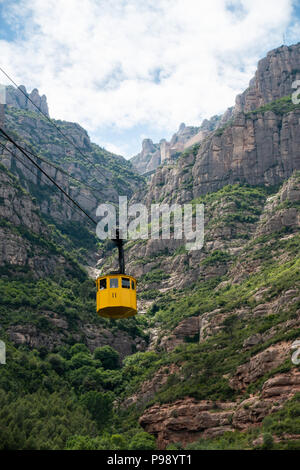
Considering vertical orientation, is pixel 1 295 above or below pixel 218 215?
below

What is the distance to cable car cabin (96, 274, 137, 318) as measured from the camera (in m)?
40.4

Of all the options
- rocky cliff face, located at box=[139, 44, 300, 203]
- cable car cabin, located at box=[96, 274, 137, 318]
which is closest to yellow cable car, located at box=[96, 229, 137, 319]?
cable car cabin, located at box=[96, 274, 137, 318]

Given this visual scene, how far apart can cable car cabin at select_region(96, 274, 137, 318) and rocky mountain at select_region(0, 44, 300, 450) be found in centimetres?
2144

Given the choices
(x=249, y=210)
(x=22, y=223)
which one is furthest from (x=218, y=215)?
(x=22, y=223)

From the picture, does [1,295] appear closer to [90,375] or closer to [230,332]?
[90,375]

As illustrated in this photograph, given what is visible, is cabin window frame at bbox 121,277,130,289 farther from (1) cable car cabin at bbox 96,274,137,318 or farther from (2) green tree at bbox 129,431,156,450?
(2) green tree at bbox 129,431,156,450

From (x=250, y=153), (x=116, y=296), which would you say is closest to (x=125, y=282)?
(x=116, y=296)

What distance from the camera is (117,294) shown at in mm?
40531

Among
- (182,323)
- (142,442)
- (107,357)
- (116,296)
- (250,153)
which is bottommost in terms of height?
(142,442)

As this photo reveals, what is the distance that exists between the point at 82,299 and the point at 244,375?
6851 centimetres

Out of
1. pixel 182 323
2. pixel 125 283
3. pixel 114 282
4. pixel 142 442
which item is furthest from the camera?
pixel 182 323

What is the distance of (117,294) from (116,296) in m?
0.18

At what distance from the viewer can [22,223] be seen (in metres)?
144

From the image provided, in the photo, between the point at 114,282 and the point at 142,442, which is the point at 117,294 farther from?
the point at 142,442
